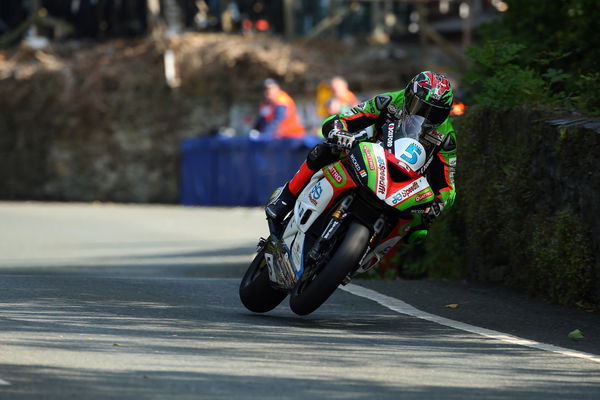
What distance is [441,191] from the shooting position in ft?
28.5

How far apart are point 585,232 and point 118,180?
19.1 metres

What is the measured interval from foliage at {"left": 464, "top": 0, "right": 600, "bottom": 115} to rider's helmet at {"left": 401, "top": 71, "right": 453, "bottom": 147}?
2.15 metres

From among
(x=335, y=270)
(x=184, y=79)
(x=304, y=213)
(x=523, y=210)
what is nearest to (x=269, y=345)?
(x=335, y=270)

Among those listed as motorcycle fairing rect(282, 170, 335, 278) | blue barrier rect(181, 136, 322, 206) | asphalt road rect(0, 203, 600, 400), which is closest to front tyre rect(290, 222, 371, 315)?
asphalt road rect(0, 203, 600, 400)

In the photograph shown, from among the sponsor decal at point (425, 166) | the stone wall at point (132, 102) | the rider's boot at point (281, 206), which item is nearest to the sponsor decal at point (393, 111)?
the sponsor decal at point (425, 166)

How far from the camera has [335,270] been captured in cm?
789

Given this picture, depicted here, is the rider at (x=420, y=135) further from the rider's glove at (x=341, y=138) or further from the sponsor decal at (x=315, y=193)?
the sponsor decal at (x=315, y=193)

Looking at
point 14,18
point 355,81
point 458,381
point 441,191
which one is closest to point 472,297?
point 441,191

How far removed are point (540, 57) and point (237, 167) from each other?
36.6 feet

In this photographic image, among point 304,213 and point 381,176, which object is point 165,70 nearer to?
point 304,213

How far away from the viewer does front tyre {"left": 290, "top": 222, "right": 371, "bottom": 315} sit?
7.90m

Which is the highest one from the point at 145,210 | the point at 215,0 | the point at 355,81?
the point at 215,0

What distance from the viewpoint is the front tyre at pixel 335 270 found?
25.9 feet

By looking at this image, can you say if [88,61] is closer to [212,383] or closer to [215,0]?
[215,0]
